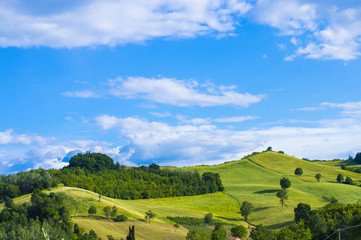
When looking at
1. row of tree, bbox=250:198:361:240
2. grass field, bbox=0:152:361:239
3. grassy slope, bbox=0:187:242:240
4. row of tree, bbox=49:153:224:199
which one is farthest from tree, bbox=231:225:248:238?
row of tree, bbox=49:153:224:199

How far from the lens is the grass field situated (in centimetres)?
9175

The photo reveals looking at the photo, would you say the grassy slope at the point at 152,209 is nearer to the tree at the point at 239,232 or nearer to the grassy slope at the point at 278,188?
the grassy slope at the point at 278,188

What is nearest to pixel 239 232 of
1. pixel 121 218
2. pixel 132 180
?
pixel 121 218

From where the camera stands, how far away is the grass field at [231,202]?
3612 inches

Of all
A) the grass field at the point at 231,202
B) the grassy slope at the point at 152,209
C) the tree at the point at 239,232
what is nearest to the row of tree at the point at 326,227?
the tree at the point at 239,232

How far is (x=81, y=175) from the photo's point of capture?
161250 millimetres

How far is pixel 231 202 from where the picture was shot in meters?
136

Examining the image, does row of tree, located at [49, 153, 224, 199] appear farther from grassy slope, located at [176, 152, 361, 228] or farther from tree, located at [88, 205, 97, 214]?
tree, located at [88, 205, 97, 214]

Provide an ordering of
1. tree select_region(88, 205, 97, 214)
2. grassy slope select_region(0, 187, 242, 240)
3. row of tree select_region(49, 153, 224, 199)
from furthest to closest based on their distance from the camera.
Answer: row of tree select_region(49, 153, 224, 199) → tree select_region(88, 205, 97, 214) → grassy slope select_region(0, 187, 242, 240)

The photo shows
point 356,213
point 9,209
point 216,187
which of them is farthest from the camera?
point 216,187

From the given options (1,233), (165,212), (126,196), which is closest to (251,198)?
(165,212)

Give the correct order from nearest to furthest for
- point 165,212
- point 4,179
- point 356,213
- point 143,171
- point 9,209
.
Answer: point 356,213, point 9,209, point 165,212, point 4,179, point 143,171

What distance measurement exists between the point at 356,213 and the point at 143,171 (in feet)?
393

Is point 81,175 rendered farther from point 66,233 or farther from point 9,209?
point 66,233
